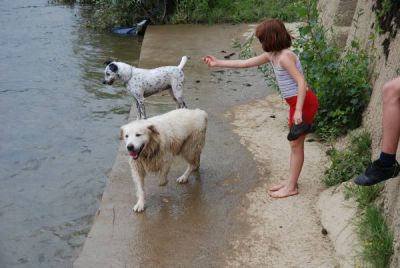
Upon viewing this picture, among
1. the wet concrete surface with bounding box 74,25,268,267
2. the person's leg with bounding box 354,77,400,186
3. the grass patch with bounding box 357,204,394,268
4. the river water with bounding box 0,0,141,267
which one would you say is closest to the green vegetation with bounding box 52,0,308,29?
the river water with bounding box 0,0,141,267

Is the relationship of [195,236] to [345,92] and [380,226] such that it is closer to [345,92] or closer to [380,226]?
[380,226]

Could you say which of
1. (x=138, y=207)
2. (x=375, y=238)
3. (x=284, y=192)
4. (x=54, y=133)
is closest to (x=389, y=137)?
(x=375, y=238)

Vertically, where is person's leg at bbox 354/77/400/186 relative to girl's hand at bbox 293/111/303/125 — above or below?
above

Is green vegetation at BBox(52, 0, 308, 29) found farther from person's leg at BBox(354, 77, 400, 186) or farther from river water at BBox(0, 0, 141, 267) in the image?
person's leg at BBox(354, 77, 400, 186)

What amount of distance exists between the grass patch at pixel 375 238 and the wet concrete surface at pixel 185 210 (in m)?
1.09

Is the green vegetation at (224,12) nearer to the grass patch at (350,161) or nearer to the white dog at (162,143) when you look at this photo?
the grass patch at (350,161)

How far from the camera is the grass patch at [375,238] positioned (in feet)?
13.3

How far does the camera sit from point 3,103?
929 centimetres

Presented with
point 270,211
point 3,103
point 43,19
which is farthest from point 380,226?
point 43,19

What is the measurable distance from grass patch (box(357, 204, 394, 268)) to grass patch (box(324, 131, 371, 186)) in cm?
92

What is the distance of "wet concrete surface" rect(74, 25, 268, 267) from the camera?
15.4 feet

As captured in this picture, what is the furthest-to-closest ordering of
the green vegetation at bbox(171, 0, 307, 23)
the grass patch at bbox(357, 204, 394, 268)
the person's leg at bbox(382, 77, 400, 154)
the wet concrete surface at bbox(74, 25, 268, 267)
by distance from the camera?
the green vegetation at bbox(171, 0, 307, 23) → the wet concrete surface at bbox(74, 25, 268, 267) → the grass patch at bbox(357, 204, 394, 268) → the person's leg at bbox(382, 77, 400, 154)

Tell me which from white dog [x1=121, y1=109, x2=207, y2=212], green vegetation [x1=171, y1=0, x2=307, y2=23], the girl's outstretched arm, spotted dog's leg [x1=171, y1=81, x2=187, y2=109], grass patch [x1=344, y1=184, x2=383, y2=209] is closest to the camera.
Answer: grass patch [x1=344, y1=184, x2=383, y2=209]

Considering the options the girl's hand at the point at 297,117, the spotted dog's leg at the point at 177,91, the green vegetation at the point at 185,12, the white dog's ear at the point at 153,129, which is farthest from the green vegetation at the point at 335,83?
the green vegetation at the point at 185,12
